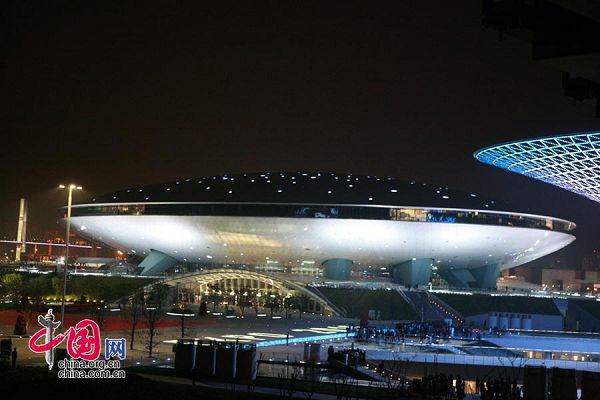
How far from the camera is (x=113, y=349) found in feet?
92.2

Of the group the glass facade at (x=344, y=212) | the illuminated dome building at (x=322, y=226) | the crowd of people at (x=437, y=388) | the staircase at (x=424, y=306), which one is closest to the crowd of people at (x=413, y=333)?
the staircase at (x=424, y=306)

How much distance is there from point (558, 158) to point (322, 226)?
34.6 metres

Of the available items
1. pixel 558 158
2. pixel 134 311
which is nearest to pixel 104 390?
pixel 134 311

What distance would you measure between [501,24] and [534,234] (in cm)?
10563

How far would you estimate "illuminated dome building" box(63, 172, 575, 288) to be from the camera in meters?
103

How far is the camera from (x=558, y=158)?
7419cm

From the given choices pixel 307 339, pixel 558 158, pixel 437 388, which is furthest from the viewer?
pixel 558 158

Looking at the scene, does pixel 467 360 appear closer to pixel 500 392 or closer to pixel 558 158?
pixel 500 392

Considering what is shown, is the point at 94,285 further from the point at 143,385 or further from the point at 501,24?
the point at 501,24

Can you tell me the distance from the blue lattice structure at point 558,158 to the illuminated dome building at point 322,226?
65.9 ft

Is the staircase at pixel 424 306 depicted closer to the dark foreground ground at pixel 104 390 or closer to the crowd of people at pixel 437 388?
the crowd of people at pixel 437 388

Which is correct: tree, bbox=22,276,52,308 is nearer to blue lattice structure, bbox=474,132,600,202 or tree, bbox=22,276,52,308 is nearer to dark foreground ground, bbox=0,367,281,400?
blue lattice structure, bbox=474,132,600,202

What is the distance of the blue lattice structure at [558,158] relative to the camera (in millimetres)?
68625

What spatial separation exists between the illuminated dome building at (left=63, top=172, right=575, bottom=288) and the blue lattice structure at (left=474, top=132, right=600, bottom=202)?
791 inches
